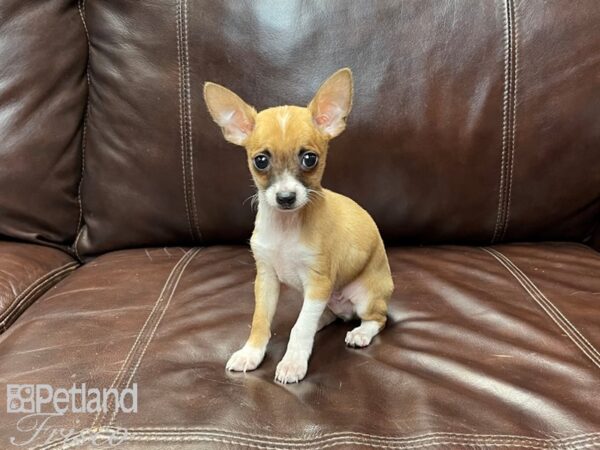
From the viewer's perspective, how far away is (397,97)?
1.34 meters

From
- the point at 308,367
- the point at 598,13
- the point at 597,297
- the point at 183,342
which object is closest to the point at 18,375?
the point at 183,342

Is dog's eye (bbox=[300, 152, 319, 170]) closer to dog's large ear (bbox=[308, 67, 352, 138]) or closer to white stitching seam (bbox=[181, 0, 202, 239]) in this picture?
dog's large ear (bbox=[308, 67, 352, 138])

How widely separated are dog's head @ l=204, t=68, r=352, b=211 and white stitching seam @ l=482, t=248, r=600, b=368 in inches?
18.7

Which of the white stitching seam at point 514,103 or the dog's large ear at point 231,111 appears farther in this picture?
the white stitching seam at point 514,103

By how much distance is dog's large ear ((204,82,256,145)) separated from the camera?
3.08ft

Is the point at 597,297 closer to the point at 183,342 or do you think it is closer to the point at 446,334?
the point at 446,334

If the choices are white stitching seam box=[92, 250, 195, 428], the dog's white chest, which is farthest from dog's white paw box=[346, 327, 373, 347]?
white stitching seam box=[92, 250, 195, 428]

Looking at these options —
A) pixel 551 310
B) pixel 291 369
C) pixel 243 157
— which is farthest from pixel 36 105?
pixel 551 310

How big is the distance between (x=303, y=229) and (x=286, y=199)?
0.10 metres

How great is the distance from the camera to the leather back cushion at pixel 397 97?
1.32 meters

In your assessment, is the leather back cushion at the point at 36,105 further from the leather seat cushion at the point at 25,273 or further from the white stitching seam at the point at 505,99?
the white stitching seam at the point at 505,99

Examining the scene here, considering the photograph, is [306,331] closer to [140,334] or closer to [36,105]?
[140,334]

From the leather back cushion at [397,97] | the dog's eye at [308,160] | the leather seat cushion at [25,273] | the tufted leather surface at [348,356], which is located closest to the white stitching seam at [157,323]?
the tufted leather surface at [348,356]

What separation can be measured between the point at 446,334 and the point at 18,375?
0.67 m
